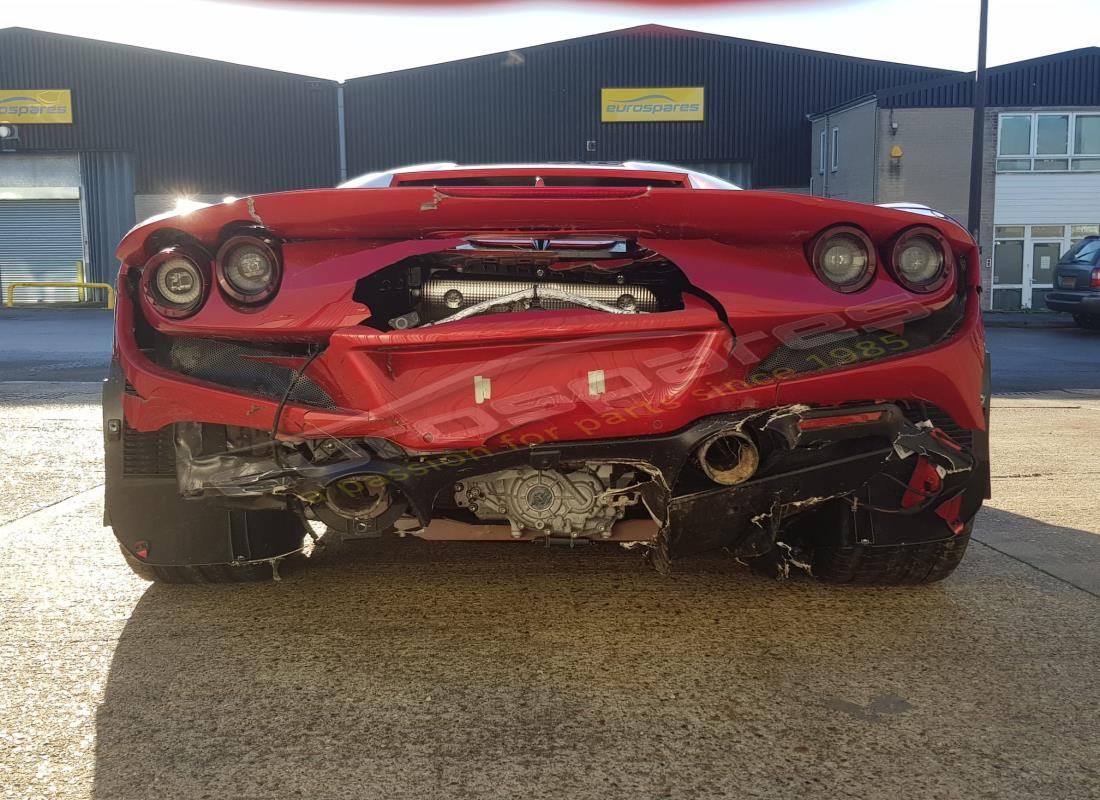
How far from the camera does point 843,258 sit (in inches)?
110

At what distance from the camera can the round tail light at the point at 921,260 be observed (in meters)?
2.81

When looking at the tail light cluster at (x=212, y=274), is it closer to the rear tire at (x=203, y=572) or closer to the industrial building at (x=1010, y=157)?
the rear tire at (x=203, y=572)

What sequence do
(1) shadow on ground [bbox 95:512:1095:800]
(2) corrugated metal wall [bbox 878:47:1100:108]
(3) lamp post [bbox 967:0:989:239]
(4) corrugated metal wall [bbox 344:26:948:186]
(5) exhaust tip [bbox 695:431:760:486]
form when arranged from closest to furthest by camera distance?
(1) shadow on ground [bbox 95:512:1095:800]
(5) exhaust tip [bbox 695:431:760:486]
(3) lamp post [bbox 967:0:989:239]
(2) corrugated metal wall [bbox 878:47:1100:108]
(4) corrugated metal wall [bbox 344:26:948:186]

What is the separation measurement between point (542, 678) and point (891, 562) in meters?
1.27

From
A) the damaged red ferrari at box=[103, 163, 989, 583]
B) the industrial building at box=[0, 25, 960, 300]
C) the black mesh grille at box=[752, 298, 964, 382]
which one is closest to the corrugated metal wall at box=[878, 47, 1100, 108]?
the industrial building at box=[0, 25, 960, 300]

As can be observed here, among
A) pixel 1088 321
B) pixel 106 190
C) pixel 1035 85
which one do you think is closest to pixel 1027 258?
pixel 1035 85

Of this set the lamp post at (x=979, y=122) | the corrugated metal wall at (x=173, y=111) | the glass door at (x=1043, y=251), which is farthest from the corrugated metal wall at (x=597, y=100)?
the lamp post at (x=979, y=122)

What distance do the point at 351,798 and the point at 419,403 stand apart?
97 centimetres

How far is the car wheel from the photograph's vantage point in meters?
18.2

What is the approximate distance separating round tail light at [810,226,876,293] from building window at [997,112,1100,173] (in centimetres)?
2632

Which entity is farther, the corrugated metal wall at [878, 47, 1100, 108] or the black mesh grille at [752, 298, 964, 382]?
the corrugated metal wall at [878, 47, 1100, 108]

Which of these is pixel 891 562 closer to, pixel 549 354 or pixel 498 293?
pixel 549 354

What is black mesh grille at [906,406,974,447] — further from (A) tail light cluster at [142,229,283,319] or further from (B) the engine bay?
(A) tail light cluster at [142,229,283,319]

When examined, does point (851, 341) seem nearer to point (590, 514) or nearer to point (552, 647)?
point (590, 514)
